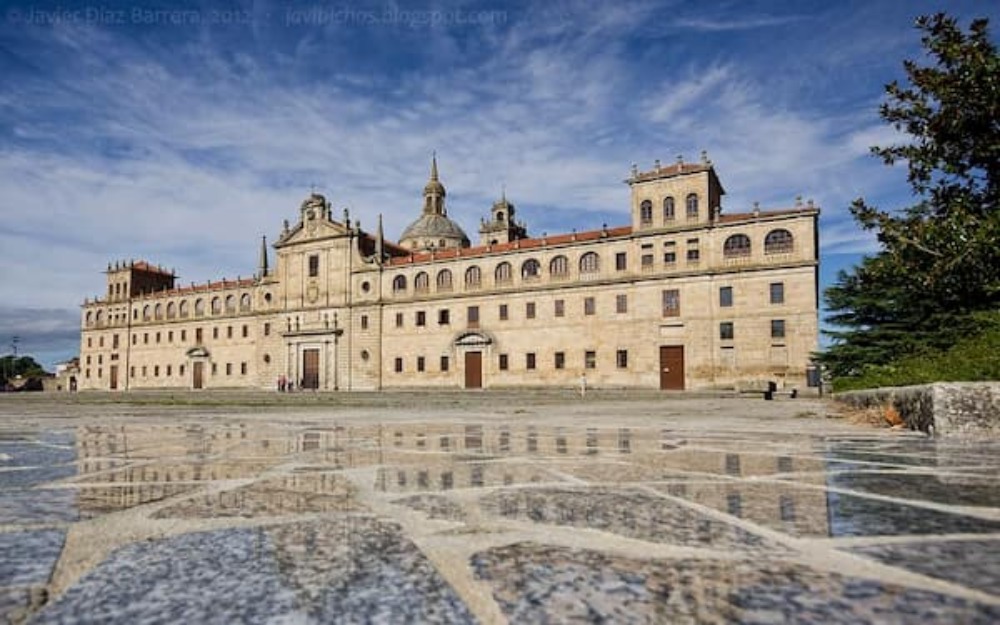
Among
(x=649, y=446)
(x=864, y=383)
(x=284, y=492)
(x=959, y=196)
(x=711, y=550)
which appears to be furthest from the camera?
(x=864, y=383)

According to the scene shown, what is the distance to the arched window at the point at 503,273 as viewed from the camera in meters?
47.1

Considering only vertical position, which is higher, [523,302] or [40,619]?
[523,302]

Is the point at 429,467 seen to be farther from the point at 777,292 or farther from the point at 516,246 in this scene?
the point at 516,246

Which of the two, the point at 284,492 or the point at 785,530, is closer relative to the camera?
the point at 785,530

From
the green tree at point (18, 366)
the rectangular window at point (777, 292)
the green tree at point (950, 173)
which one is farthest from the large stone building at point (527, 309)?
the green tree at point (18, 366)

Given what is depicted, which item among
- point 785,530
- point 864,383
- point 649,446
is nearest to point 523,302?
point 864,383

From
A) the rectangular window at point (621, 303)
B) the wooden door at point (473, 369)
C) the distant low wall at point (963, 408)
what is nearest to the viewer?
the distant low wall at point (963, 408)

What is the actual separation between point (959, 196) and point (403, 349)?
42803 millimetres

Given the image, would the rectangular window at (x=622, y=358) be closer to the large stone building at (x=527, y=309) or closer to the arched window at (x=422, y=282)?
the large stone building at (x=527, y=309)

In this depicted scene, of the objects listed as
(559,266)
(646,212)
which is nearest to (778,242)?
(646,212)

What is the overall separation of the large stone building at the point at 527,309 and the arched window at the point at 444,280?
16 centimetres

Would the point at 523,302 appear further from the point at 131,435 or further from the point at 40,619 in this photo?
the point at 40,619

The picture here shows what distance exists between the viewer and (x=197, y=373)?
6144 cm

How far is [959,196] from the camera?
10070 millimetres
